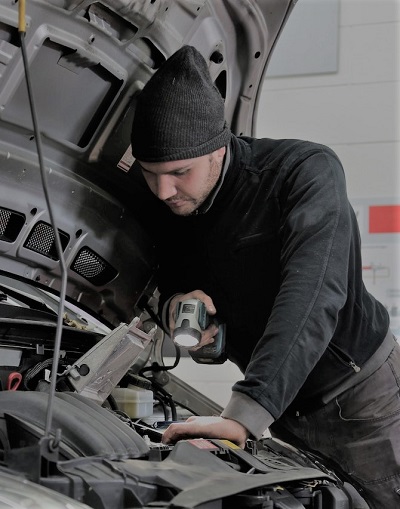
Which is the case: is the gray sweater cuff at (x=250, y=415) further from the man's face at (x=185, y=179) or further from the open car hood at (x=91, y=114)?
the open car hood at (x=91, y=114)

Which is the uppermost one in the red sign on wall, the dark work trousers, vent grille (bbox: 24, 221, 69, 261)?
the red sign on wall

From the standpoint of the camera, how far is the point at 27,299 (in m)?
2.24

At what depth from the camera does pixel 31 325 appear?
1943 mm

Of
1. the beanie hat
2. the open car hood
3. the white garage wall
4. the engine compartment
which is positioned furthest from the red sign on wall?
the beanie hat

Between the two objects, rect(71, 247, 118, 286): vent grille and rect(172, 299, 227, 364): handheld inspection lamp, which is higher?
rect(71, 247, 118, 286): vent grille

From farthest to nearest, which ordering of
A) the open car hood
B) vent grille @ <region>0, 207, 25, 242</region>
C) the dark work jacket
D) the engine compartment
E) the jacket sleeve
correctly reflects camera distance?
1. vent grille @ <region>0, 207, 25, 242</region>
2. the open car hood
3. the dark work jacket
4. the jacket sleeve
5. the engine compartment

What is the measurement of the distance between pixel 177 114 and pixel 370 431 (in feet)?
3.45

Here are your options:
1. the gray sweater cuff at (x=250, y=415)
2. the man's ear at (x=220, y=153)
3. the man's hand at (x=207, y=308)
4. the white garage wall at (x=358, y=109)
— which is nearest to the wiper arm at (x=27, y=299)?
the man's hand at (x=207, y=308)

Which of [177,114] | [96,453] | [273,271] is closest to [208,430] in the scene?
[96,453]

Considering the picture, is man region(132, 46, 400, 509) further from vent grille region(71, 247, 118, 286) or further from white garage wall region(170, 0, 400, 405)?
white garage wall region(170, 0, 400, 405)

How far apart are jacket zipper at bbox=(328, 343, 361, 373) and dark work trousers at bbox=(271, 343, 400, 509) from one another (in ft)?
0.26

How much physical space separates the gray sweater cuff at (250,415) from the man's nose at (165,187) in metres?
0.60

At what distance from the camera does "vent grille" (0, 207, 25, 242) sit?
6.88 feet

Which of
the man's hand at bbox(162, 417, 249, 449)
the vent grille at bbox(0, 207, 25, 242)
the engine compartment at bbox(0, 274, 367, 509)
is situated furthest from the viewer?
the vent grille at bbox(0, 207, 25, 242)
